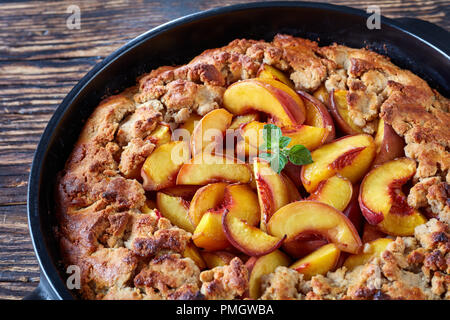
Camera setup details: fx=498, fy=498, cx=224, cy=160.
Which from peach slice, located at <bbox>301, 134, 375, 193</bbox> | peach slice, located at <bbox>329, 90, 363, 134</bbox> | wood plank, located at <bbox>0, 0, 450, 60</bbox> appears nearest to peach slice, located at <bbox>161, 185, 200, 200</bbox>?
peach slice, located at <bbox>301, 134, 375, 193</bbox>

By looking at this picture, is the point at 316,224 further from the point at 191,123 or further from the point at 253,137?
the point at 191,123

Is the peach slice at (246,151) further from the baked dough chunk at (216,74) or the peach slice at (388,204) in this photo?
the peach slice at (388,204)

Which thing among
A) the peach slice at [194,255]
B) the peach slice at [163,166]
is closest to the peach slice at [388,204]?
the peach slice at [194,255]

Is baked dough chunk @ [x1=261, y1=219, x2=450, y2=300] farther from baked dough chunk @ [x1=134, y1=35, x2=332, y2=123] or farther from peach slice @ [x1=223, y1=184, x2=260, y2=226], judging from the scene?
baked dough chunk @ [x1=134, y1=35, x2=332, y2=123]

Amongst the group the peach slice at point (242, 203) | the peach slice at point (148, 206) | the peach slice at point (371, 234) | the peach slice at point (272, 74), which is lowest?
the peach slice at point (148, 206)

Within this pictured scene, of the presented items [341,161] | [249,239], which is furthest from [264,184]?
[341,161]
